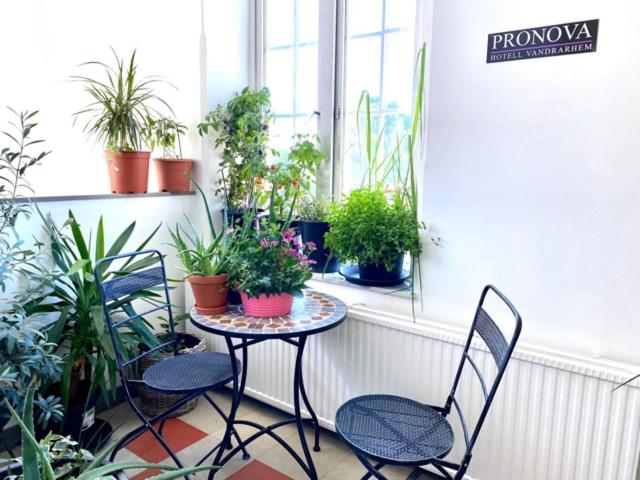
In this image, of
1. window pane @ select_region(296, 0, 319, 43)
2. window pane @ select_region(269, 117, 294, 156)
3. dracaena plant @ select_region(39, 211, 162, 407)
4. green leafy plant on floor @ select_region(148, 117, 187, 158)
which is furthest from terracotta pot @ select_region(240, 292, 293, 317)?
window pane @ select_region(296, 0, 319, 43)

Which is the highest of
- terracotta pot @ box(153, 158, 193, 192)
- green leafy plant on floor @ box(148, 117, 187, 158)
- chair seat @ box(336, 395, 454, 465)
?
green leafy plant on floor @ box(148, 117, 187, 158)

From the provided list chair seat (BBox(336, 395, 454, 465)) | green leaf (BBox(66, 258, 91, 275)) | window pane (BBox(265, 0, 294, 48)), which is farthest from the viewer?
window pane (BBox(265, 0, 294, 48))

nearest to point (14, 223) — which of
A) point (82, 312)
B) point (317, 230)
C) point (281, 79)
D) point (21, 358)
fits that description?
point (82, 312)

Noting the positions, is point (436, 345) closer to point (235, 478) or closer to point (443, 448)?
point (443, 448)

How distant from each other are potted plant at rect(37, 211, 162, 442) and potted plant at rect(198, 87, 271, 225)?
26.8 inches

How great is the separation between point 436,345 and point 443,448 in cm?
52

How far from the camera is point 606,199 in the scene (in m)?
1.71

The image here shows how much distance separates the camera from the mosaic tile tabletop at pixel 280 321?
1.86 meters

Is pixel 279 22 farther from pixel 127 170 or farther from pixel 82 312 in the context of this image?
pixel 82 312

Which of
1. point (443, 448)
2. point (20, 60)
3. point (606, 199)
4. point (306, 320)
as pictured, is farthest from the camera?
point (20, 60)

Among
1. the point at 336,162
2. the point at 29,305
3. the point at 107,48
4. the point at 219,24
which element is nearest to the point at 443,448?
the point at 336,162

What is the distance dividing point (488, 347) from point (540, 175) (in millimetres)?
694

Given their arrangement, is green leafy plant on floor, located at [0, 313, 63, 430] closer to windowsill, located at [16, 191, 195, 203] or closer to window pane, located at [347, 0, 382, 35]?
windowsill, located at [16, 191, 195, 203]

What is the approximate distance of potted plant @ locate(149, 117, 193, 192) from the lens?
2.88 meters
